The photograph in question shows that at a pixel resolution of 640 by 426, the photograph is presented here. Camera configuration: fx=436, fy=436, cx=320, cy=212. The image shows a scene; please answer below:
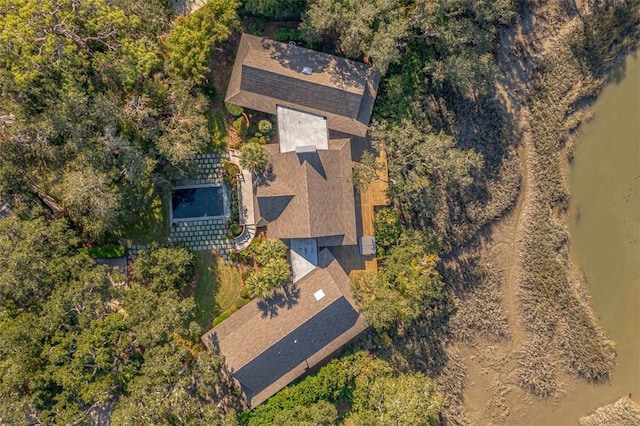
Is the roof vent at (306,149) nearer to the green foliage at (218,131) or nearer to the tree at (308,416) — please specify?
the green foliage at (218,131)

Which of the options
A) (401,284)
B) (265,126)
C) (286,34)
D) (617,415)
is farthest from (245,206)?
(617,415)

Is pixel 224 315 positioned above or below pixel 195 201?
below

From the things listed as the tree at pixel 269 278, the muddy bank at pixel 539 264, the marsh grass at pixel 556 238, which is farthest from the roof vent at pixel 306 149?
the marsh grass at pixel 556 238

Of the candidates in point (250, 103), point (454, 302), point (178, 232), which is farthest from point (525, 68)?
point (178, 232)

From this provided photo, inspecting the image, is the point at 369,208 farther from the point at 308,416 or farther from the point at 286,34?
the point at 308,416

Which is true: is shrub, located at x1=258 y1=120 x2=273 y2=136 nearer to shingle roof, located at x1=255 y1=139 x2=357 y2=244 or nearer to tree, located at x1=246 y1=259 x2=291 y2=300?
shingle roof, located at x1=255 y1=139 x2=357 y2=244
